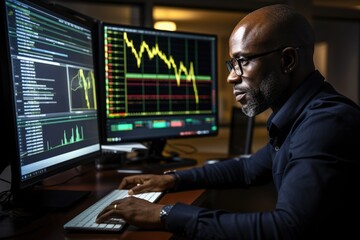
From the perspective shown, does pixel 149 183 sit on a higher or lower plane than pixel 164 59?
lower

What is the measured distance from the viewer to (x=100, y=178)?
1.48m

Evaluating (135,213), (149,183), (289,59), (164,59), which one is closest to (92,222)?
(135,213)

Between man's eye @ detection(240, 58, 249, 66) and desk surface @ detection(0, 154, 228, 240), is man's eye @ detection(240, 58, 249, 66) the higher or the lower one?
the higher one

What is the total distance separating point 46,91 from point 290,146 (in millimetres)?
661

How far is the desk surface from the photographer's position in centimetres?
86

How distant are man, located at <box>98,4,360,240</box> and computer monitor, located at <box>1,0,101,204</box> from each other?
9.5 inches

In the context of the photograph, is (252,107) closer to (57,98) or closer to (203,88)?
(57,98)

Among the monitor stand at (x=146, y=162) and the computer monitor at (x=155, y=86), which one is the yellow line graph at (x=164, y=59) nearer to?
the computer monitor at (x=155, y=86)

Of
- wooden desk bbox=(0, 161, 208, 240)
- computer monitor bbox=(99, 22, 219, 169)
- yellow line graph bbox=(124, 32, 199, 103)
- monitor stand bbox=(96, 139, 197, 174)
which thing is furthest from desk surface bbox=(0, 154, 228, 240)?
yellow line graph bbox=(124, 32, 199, 103)

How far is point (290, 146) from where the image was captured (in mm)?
861

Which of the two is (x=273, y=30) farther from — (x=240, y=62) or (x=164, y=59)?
(x=164, y=59)

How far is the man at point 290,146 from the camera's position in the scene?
76 cm

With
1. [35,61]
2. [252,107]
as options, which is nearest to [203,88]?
[252,107]

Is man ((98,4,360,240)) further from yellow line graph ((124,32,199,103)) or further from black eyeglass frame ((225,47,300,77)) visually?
yellow line graph ((124,32,199,103))
